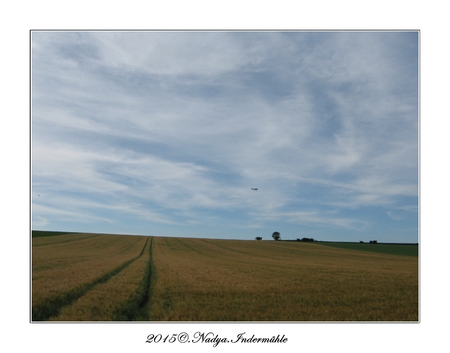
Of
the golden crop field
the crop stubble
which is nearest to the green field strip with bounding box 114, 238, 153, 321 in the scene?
the golden crop field

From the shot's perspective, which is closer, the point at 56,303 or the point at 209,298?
the point at 56,303

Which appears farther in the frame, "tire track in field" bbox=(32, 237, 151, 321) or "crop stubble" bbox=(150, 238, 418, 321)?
"tire track in field" bbox=(32, 237, 151, 321)

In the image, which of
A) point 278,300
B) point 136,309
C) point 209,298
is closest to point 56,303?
point 136,309

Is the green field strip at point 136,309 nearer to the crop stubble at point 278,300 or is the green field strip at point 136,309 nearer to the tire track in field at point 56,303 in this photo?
the crop stubble at point 278,300

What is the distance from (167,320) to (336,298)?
23.5ft

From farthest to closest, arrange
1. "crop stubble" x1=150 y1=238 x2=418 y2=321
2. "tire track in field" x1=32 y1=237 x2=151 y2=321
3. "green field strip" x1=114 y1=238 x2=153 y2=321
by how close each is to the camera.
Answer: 1. "tire track in field" x1=32 y1=237 x2=151 y2=321
2. "crop stubble" x1=150 y1=238 x2=418 y2=321
3. "green field strip" x1=114 y1=238 x2=153 y2=321

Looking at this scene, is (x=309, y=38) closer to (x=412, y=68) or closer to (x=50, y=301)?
(x=412, y=68)

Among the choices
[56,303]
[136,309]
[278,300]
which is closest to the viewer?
[136,309]

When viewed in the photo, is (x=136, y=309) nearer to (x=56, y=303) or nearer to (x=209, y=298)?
(x=209, y=298)

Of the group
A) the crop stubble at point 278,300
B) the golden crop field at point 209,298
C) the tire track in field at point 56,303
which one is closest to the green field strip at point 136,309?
the golden crop field at point 209,298

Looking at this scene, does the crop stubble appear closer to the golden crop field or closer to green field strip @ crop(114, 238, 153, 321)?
the golden crop field

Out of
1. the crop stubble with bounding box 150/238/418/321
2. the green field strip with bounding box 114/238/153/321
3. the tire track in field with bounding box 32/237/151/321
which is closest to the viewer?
the green field strip with bounding box 114/238/153/321
